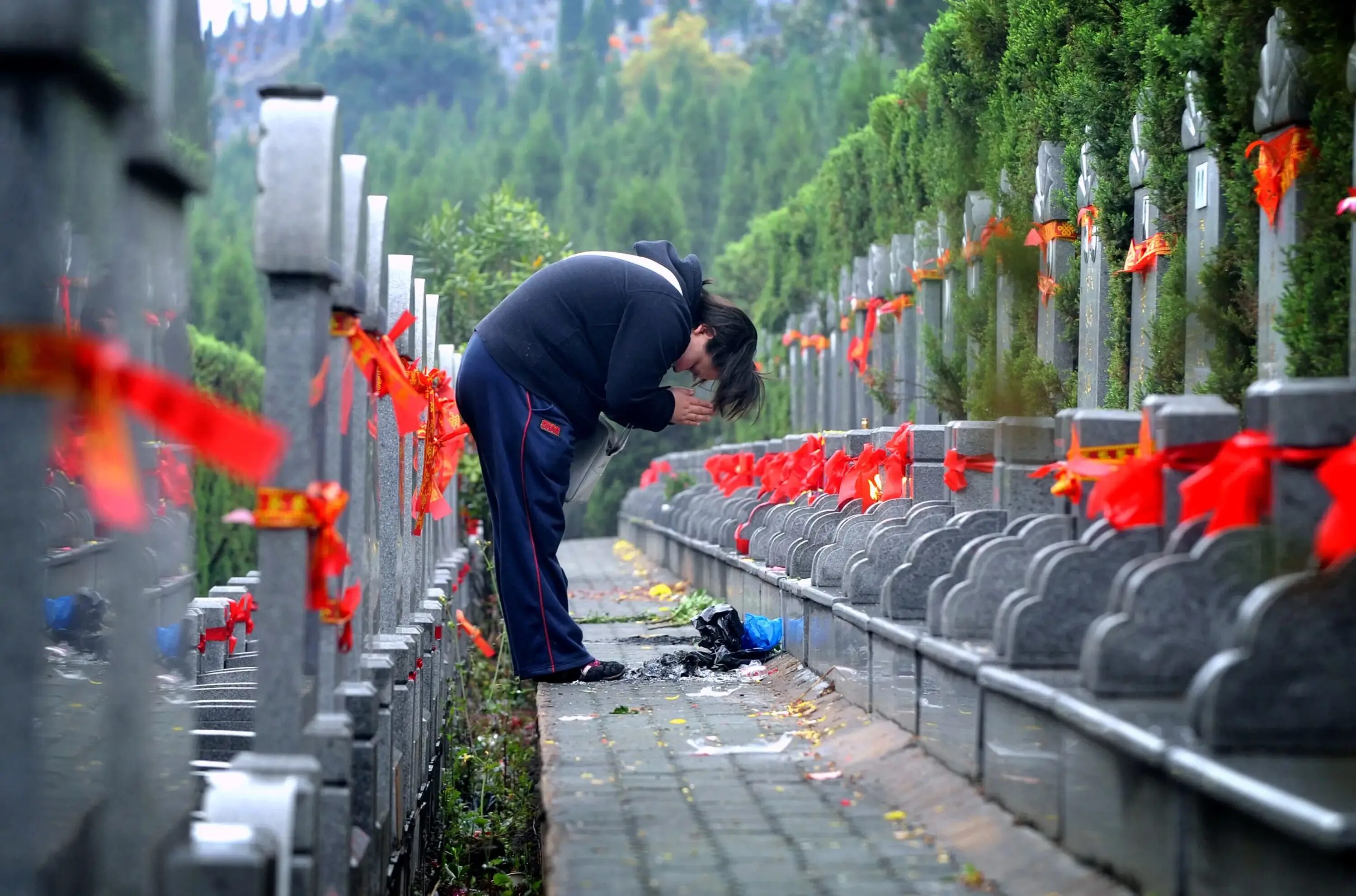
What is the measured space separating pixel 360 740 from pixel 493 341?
2.84 metres

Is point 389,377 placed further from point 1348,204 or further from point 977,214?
point 977,214

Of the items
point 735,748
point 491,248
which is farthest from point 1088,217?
point 491,248

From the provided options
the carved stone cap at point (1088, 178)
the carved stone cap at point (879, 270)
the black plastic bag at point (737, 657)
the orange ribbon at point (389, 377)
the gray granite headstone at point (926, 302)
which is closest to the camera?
the orange ribbon at point (389, 377)

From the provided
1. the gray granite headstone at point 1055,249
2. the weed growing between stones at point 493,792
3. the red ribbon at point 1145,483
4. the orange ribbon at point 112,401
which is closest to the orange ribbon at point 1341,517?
the red ribbon at point 1145,483

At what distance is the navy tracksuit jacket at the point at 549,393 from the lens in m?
6.44

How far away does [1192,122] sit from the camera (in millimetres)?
7172

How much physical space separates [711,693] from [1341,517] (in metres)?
3.76

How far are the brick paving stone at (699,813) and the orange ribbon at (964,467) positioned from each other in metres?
1.01

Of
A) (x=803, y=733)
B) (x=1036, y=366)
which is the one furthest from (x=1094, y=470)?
(x=1036, y=366)

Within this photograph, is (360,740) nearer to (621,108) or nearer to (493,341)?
(493,341)

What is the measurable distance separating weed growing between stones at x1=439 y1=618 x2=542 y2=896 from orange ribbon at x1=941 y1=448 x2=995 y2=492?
1681mm

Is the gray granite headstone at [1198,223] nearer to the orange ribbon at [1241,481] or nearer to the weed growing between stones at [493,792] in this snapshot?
the weed growing between stones at [493,792]

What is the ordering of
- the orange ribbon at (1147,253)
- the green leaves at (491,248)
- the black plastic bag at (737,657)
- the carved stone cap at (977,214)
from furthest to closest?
the green leaves at (491,248)
the carved stone cap at (977,214)
the orange ribbon at (1147,253)
the black plastic bag at (737,657)

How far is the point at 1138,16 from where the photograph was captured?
26.9 feet
